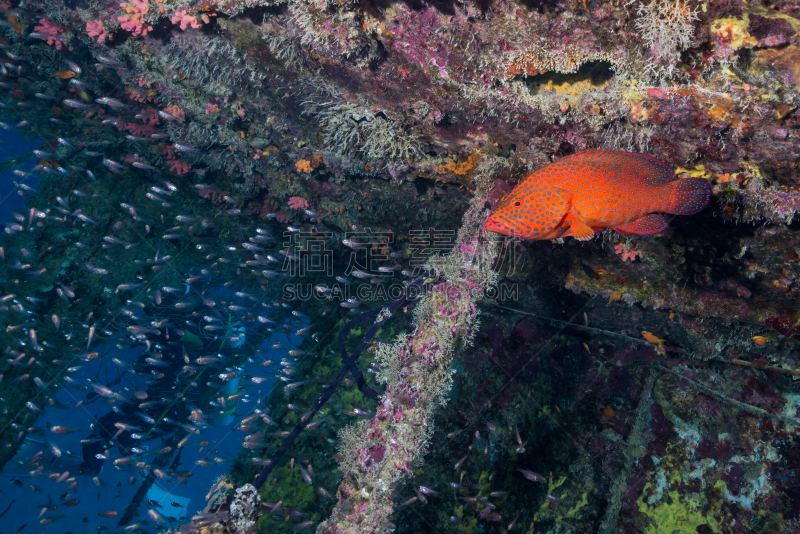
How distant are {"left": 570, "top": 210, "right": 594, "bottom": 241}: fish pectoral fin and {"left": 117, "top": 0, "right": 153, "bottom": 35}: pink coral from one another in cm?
627

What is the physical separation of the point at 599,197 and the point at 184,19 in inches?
211

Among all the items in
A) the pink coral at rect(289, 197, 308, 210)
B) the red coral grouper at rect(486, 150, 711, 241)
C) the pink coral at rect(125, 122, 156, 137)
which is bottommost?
the pink coral at rect(289, 197, 308, 210)

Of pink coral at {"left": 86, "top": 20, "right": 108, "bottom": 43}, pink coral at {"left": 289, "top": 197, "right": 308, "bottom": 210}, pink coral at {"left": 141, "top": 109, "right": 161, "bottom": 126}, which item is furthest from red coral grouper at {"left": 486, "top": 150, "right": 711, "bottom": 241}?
pink coral at {"left": 141, "top": 109, "right": 161, "bottom": 126}

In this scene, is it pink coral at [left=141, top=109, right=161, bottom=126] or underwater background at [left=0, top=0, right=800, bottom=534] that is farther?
pink coral at [left=141, top=109, right=161, bottom=126]

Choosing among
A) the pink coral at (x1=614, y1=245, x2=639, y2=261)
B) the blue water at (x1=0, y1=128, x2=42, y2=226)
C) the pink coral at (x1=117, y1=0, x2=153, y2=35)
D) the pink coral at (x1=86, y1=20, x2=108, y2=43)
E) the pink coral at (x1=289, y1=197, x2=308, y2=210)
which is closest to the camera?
the pink coral at (x1=614, y1=245, x2=639, y2=261)

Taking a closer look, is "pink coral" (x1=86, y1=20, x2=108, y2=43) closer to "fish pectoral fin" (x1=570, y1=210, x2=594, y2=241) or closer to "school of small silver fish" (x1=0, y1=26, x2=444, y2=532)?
"school of small silver fish" (x1=0, y1=26, x2=444, y2=532)

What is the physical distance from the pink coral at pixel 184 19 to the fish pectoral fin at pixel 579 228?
5.13 m

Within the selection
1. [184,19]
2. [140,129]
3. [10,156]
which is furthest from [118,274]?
[10,156]

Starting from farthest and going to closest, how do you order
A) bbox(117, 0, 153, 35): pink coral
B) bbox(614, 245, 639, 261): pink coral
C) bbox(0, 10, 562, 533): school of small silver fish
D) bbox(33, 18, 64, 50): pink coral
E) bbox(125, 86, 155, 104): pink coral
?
bbox(0, 10, 562, 533): school of small silver fish
bbox(125, 86, 155, 104): pink coral
bbox(33, 18, 64, 50): pink coral
bbox(117, 0, 153, 35): pink coral
bbox(614, 245, 639, 261): pink coral

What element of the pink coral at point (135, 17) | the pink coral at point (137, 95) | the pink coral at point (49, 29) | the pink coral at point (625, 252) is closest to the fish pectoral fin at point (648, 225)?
the pink coral at point (625, 252)

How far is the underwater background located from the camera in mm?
2268

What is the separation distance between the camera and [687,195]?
6.91ft

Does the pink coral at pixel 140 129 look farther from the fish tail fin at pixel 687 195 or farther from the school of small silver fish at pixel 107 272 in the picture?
the fish tail fin at pixel 687 195

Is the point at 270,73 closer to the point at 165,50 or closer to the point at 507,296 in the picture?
the point at 165,50
